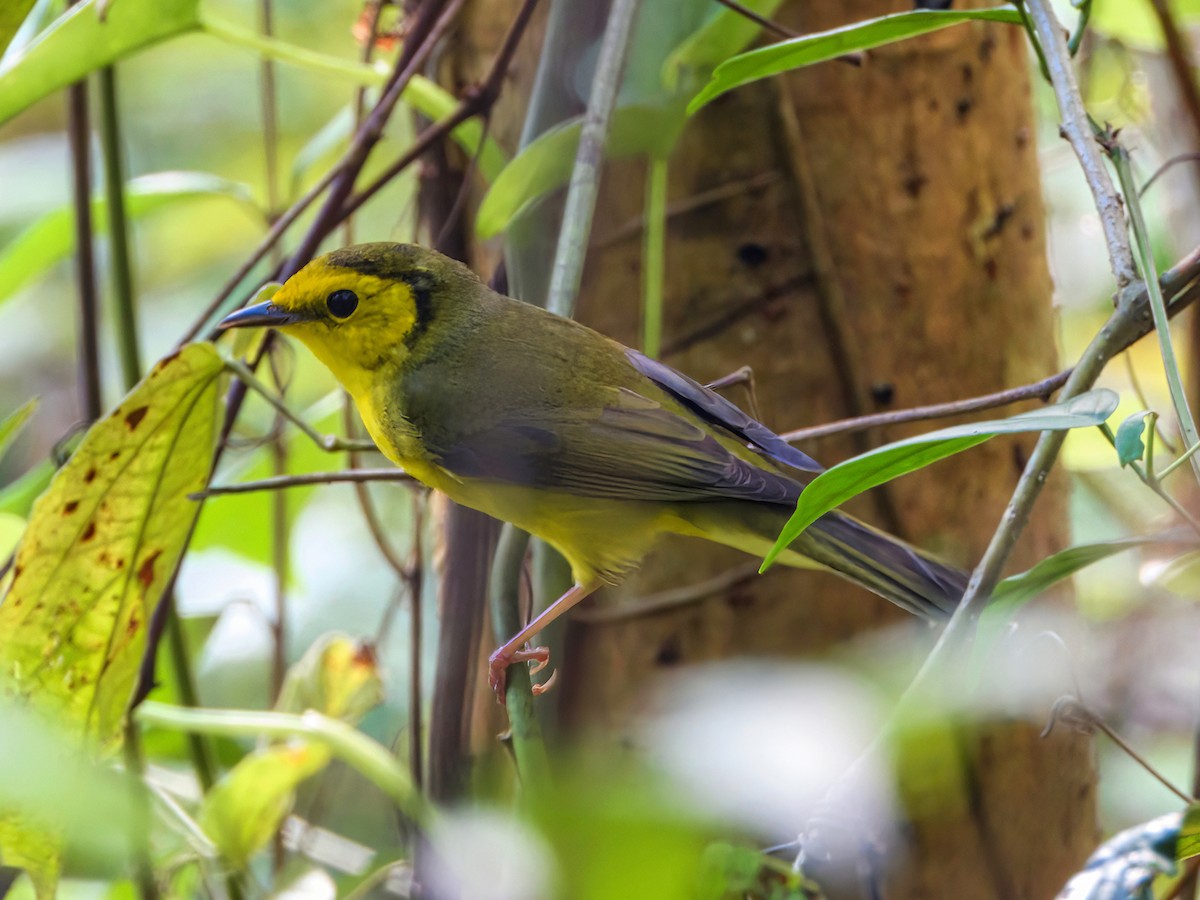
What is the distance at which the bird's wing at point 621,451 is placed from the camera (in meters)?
1.80

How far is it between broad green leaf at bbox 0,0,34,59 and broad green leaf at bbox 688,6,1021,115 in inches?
39.5

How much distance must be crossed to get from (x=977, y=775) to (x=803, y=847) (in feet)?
3.35

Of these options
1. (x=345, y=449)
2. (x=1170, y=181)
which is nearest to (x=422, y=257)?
(x=345, y=449)

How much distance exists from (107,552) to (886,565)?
1.11 meters

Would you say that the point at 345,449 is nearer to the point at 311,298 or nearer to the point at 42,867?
the point at 311,298

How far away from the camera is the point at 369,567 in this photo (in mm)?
3463

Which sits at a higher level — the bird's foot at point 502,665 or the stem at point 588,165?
the stem at point 588,165

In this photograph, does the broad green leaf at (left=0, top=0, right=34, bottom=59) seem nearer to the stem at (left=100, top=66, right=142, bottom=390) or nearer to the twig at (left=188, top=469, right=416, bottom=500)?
the stem at (left=100, top=66, right=142, bottom=390)

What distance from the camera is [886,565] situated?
166 cm

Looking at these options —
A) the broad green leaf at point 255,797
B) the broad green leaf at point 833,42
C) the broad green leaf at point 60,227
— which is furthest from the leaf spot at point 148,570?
the broad green leaf at point 833,42

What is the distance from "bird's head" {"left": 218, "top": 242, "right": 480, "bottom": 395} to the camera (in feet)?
5.95

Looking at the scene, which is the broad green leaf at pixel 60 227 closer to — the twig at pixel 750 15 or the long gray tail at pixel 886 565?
the twig at pixel 750 15

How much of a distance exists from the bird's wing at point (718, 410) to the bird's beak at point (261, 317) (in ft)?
1.74

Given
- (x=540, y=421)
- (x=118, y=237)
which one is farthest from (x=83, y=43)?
(x=540, y=421)
